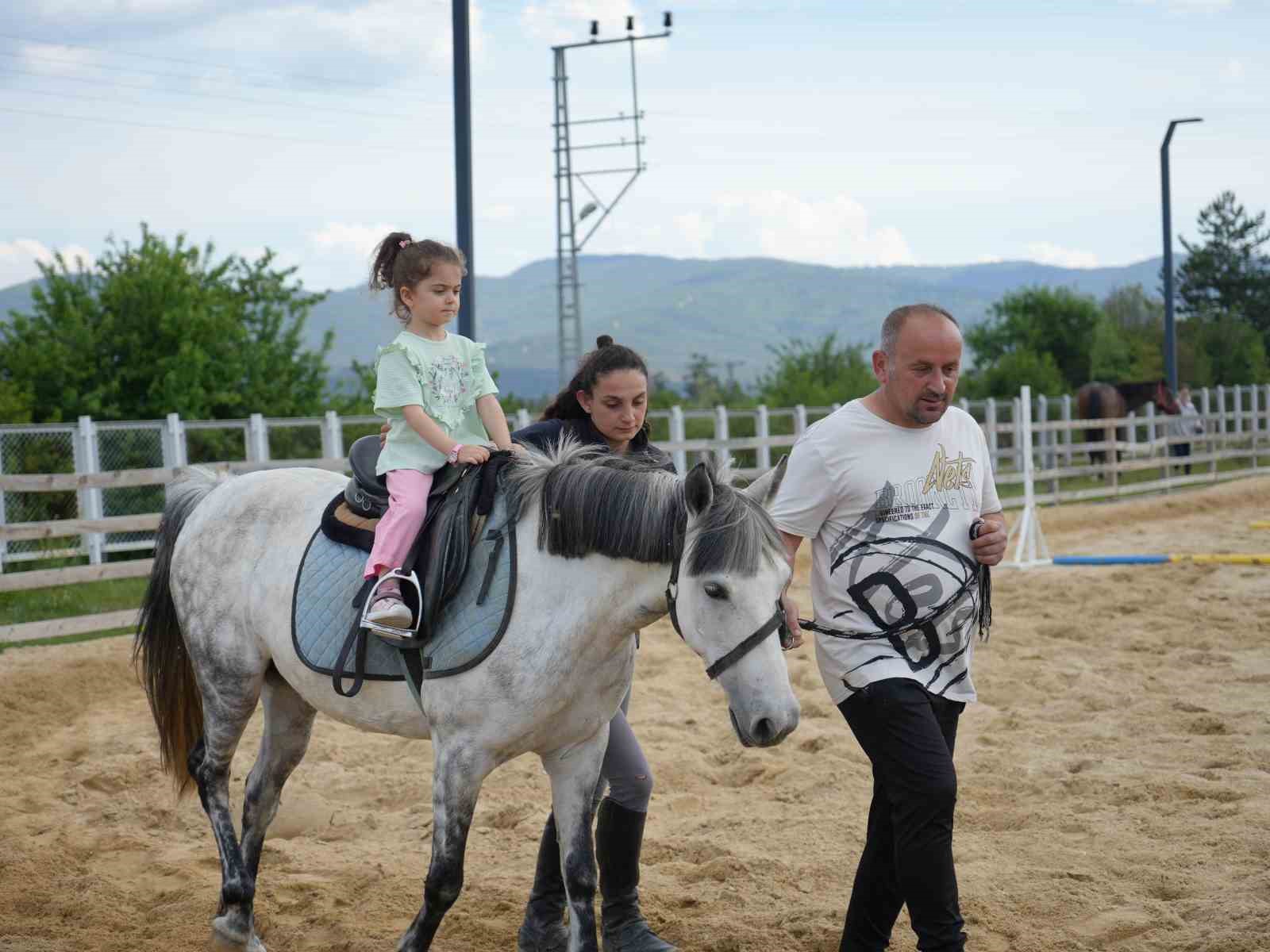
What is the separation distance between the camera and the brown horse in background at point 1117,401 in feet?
77.2

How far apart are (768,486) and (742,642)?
52cm

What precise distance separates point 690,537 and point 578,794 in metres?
0.96

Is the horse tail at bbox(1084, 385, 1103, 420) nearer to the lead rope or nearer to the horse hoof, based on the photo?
the lead rope

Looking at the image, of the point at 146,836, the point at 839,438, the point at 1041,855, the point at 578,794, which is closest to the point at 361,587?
the point at 578,794

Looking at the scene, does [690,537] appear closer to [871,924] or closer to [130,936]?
[871,924]

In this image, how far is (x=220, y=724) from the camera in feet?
13.4

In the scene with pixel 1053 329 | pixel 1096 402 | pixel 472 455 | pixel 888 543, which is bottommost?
pixel 888 543

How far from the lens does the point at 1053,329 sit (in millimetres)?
42250

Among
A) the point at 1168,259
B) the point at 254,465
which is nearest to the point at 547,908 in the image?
the point at 254,465

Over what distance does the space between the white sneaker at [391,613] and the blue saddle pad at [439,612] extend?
0.42 feet

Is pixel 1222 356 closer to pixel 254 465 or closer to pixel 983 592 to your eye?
pixel 254 465

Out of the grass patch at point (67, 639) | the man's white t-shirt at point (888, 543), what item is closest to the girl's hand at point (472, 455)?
the man's white t-shirt at point (888, 543)

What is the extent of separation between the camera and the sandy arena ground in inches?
151

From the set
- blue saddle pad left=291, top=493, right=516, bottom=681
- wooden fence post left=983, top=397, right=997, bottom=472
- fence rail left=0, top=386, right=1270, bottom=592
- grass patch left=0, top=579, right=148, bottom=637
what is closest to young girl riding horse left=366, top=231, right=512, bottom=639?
blue saddle pad left=291, top=493, right=516, bottom=681
